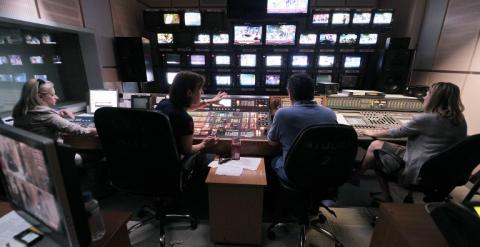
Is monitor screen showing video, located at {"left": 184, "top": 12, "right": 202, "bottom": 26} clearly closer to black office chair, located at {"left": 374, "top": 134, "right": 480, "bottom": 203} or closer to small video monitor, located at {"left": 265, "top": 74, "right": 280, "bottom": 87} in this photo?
small video monitor, located at {"left": 265, "top": 74, "right": 280, "bottom": 87}

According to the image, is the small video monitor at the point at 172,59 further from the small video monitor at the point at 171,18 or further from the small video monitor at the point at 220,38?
the small video monitor at the point at 220,38

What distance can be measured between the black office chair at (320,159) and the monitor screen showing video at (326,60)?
9.85 ft

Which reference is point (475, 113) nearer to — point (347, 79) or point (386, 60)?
point (386, 60)

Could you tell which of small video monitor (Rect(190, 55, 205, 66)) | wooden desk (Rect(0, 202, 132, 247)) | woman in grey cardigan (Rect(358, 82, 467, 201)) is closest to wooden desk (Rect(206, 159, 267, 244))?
wooden desk (Rect(0, 202, 132, 247))

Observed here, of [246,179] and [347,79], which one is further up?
[347,79]

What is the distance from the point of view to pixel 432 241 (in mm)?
822

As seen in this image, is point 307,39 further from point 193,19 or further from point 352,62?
point 193,19

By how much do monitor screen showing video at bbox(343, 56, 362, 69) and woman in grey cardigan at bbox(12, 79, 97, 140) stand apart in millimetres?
3999

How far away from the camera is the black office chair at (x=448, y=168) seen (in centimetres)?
136

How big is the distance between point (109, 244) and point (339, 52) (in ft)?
13.8

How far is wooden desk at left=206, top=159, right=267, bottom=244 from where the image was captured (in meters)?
1.45

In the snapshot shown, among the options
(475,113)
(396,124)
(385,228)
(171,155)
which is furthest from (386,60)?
(171,155)

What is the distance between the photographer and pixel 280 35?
3830 millimetres

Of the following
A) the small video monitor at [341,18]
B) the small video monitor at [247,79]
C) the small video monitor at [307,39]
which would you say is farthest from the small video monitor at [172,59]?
the small video monitor at [341,18]
